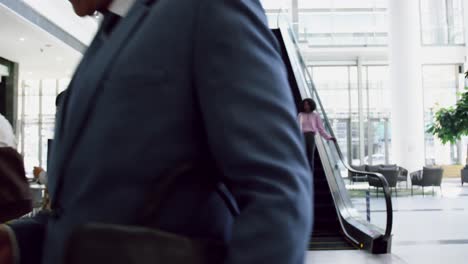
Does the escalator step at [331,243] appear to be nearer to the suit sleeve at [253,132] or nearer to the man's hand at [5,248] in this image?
the man's hand at [5,248]

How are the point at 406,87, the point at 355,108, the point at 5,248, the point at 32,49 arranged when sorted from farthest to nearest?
the point at 355,108 → the point at 406,87 → the point at 32,49 → the point at 5,248

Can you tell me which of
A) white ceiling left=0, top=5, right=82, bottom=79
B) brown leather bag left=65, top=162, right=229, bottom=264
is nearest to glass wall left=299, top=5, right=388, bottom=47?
white ceiling left=0, top=5, right=82, bottom=79

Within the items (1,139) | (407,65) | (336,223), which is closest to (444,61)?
(407,65)

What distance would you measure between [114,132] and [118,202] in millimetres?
96

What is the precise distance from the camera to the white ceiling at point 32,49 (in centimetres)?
1262

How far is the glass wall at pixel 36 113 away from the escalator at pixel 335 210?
16.7 m

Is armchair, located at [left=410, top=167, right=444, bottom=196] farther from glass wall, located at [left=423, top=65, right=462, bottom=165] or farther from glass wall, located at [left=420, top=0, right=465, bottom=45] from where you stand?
glass wall, located at [left=420, top=0, right=465, bottom=45]

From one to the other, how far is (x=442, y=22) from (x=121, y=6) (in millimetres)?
27390

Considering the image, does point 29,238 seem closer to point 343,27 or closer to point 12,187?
point 12,187

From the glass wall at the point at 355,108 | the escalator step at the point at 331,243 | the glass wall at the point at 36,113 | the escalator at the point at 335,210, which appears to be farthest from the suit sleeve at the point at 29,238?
the glass wall at the point at 355,108

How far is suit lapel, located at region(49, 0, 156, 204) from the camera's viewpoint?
78 centimetres

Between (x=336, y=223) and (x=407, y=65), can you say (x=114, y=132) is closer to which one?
(x=336, y=223)

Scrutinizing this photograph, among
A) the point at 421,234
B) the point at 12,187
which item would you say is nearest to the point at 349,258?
the point at 421,234

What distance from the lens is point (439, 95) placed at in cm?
2602
